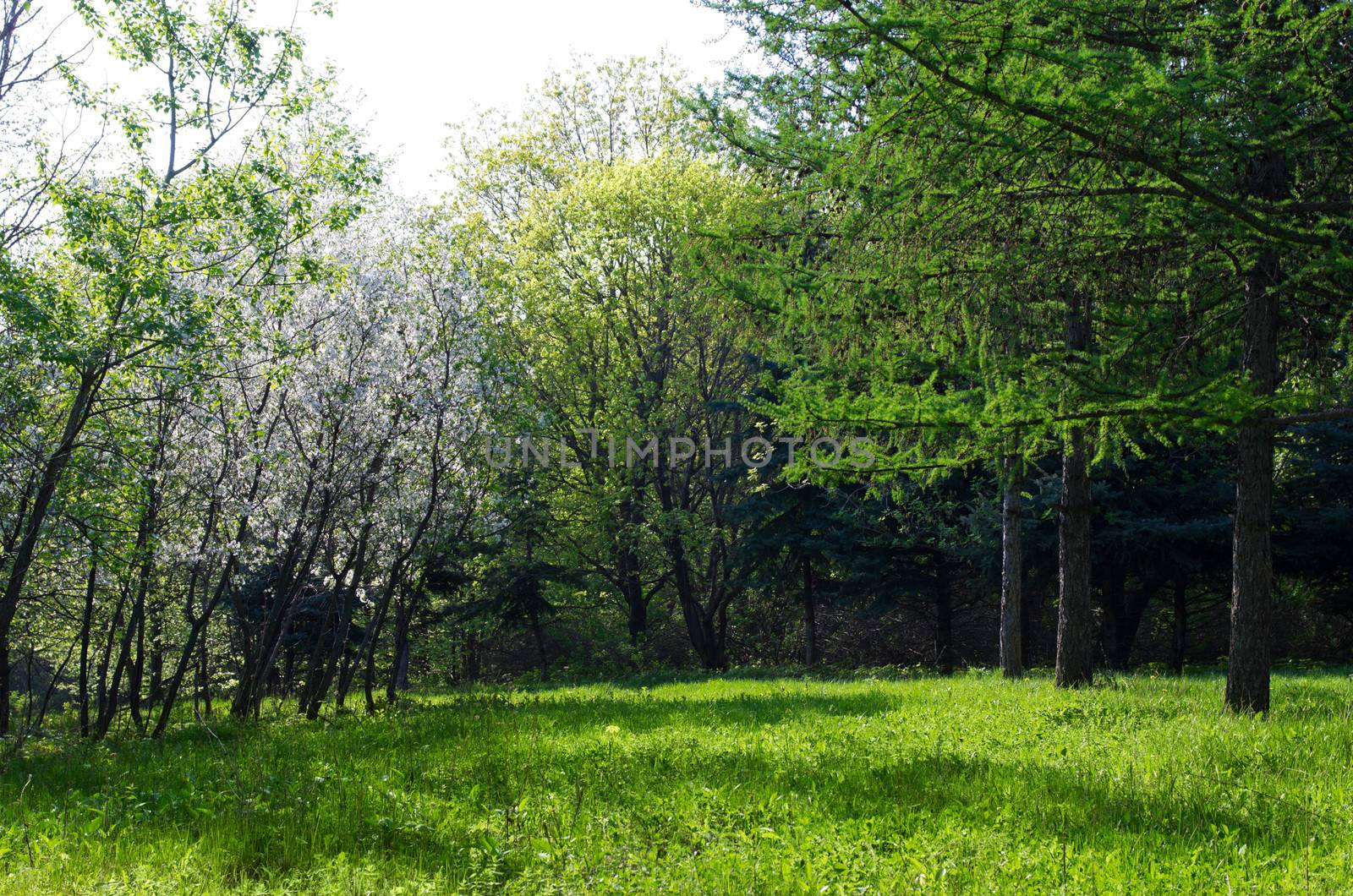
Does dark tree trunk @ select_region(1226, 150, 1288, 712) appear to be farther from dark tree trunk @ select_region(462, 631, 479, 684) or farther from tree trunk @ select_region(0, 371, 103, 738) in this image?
dark tree trunk @ select_region(462, 631, 479, 684)

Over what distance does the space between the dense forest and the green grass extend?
2.12m

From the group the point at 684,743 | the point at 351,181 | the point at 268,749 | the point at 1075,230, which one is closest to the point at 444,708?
the point at 268,749

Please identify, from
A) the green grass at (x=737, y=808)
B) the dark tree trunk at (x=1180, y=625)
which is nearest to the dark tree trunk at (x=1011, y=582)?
the green grass at (x=737, y=808)

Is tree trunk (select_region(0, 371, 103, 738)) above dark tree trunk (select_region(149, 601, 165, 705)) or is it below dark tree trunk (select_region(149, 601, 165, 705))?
above

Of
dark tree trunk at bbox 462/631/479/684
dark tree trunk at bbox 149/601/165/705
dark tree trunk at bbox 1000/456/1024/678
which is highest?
dark tree trunk at bbox 1000/456/1024/678

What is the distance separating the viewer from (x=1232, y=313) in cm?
865

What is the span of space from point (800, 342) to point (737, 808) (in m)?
4.91

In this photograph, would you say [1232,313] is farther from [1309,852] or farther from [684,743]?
[684,743]

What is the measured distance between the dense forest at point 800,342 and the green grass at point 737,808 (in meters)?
2.12

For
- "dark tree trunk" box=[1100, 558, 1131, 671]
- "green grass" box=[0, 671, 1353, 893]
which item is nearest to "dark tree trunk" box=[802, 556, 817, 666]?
"dark tree trunk" box=[1100, 558, 1131, 671]

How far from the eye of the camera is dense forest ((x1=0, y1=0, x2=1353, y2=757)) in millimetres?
6480

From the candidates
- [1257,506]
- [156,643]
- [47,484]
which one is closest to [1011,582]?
[1257,506]

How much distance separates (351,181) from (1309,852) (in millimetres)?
11132

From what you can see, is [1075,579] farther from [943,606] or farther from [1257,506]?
[943,606]
